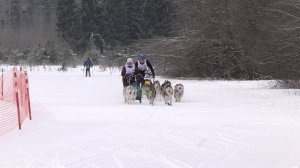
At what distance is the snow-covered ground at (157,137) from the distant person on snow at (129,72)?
1899 mm

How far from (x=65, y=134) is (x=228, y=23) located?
2495 centimetres

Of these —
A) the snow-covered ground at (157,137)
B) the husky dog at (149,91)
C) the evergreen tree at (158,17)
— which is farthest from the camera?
the evergreen tree at (158,17)

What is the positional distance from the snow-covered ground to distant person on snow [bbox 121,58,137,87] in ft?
6.23

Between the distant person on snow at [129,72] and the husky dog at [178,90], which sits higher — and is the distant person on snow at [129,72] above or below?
above

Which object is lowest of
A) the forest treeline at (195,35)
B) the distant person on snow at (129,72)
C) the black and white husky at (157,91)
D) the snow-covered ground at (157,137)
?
the snow-covered ground at (157,137)

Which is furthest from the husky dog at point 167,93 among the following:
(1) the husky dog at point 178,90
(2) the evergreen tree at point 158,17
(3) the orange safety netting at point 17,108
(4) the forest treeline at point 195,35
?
(2) the evergreen tree at point 158,17

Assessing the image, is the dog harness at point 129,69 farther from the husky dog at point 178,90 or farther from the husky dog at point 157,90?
the husky dog at point 178,90

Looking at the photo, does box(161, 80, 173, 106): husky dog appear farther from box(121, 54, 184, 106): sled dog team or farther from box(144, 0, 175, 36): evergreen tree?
box(144, 0, 175, 36): evergreen tree

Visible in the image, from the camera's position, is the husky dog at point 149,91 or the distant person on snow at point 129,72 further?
the distant person on snow at point 129,72

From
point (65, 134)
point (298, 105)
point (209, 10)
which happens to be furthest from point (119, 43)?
point (65, 134)

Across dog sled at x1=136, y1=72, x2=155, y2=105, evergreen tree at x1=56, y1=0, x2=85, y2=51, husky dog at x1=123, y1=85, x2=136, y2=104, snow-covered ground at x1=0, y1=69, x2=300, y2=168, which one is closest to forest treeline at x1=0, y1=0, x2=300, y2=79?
evergreen tree at x1=56, y1=0, x2=85, y2=51

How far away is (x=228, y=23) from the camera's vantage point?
3475 centimetres

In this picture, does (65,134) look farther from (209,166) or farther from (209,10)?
(209,10)

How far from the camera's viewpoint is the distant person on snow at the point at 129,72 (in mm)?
19828
